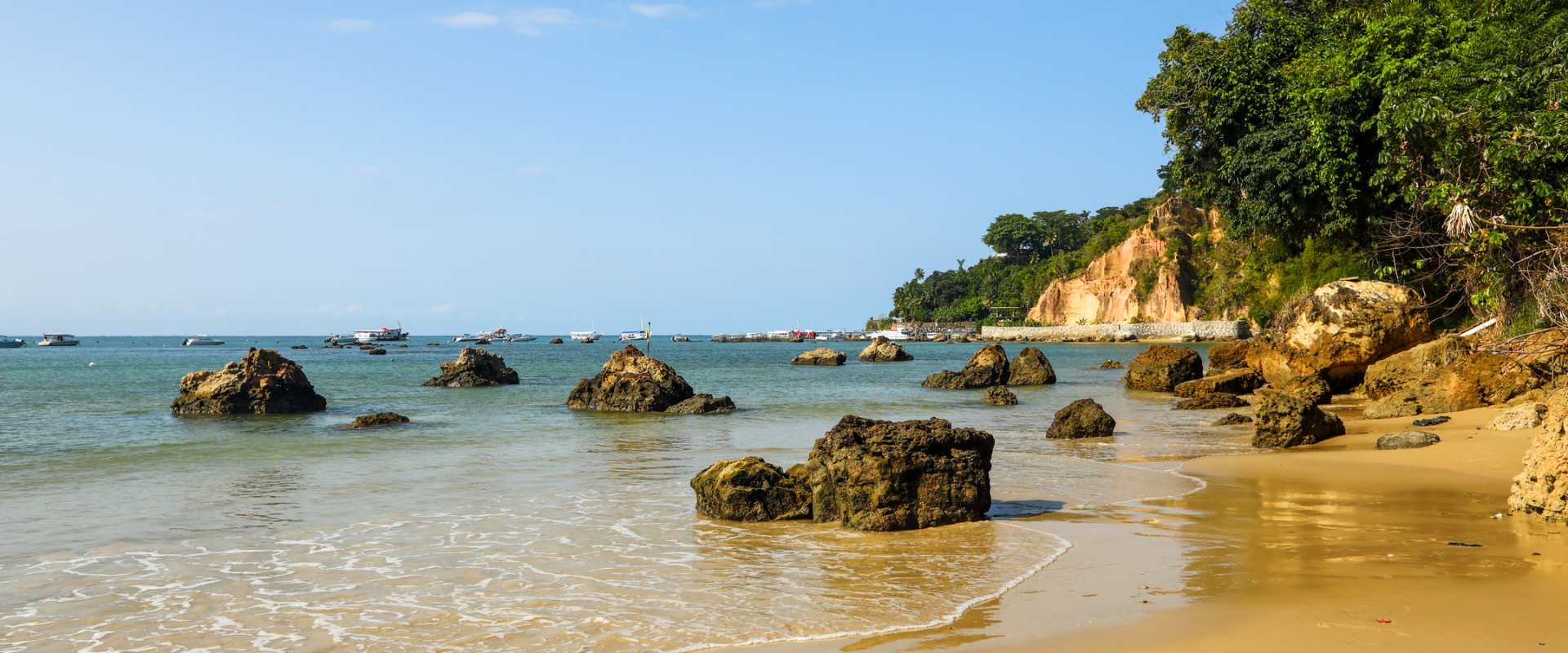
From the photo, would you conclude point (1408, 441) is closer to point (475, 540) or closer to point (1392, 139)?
point (1392, 139)

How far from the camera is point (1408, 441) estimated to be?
13219mm

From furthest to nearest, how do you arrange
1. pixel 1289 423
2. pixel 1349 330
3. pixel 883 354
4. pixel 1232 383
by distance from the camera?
pixel 883 354, pixel 1232 383, pixel 1349 330, pixel 1289 423

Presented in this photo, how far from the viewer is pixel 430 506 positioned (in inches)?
463

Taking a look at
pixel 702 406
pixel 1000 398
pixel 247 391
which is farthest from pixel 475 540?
pixel 1000 398

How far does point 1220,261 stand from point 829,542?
314 feet

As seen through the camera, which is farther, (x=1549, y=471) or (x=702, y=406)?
(x=702, y=406)

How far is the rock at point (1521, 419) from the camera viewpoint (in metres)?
13.0

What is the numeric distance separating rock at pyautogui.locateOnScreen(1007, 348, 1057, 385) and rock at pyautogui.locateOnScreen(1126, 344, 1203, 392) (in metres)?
3.82

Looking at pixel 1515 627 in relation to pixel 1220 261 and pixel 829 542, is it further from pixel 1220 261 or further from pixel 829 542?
pixel 1220 261

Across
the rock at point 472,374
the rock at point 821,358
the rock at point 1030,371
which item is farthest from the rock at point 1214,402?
the rock at point 821,358

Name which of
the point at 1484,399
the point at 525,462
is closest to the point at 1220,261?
the point at 1484,399

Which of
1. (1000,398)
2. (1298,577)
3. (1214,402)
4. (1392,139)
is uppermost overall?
(1392,139)

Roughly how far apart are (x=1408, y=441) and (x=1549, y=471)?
5.15 m

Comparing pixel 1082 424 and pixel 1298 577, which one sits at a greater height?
pixel 1082 424
